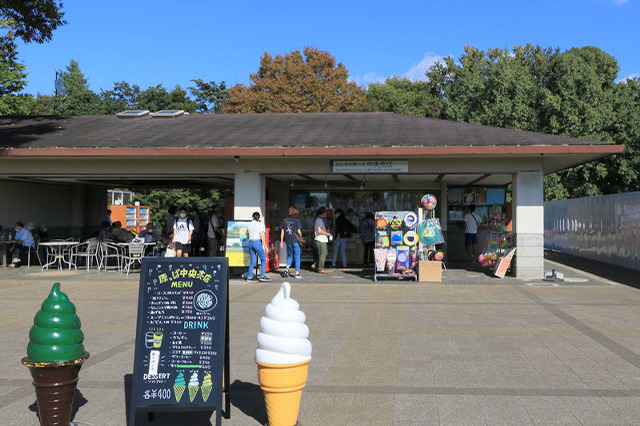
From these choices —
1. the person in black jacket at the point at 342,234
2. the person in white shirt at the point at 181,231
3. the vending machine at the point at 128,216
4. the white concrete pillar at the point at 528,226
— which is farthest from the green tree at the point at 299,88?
the white concrete pillar at the point at 528,226

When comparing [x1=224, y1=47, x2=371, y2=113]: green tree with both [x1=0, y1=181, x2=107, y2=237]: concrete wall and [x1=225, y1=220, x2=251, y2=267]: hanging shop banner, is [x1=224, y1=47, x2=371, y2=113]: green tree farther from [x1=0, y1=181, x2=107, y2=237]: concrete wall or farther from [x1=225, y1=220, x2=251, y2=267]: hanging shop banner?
[x1=225, y1=220, x2=251, y2=267]: hanging shop banner

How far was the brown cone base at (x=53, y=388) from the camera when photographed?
4.19m

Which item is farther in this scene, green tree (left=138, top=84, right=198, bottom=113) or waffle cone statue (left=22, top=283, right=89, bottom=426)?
green tree (left=138, top=84, right=198, bottom=113)

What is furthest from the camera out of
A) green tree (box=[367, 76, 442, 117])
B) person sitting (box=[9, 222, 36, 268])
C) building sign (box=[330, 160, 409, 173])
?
green tree (box=[367, 76, 442, 117])

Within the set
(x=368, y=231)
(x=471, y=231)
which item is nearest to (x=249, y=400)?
(x=368, y=231)

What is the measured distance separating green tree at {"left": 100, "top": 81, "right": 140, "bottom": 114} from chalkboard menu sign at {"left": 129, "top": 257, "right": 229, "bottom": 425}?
42.8m

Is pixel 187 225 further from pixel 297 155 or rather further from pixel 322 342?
pixel 322 342

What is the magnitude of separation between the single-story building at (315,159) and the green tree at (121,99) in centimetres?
2658

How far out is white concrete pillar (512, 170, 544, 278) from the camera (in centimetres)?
1388

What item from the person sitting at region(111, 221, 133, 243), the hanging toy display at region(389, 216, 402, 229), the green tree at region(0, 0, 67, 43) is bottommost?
the person sitting at region(111, 221, 133, 243)

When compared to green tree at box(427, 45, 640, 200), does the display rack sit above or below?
below

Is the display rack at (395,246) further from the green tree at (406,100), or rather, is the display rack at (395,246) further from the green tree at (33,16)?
the green tree at (406,100)

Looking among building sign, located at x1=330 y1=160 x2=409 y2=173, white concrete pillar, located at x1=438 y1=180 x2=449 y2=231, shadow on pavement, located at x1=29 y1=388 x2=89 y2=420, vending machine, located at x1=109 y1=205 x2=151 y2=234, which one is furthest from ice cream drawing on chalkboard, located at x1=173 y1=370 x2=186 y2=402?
vending machine, located at x1=109 y1=205 x2=151 y2=234

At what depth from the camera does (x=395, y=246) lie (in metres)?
13.6
